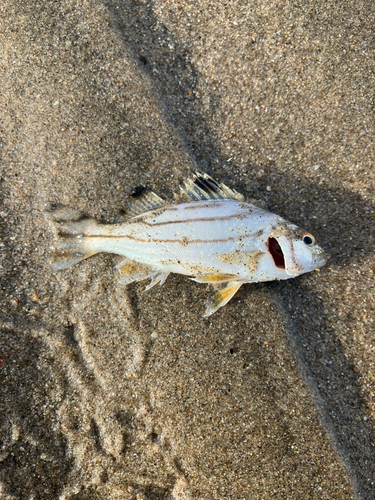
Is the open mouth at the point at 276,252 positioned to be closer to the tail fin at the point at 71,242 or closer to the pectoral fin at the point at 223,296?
the pectoral fin at the point at 223,296

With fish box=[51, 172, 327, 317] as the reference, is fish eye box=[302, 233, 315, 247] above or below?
below

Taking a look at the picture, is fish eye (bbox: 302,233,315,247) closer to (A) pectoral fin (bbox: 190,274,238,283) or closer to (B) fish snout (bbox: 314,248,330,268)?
(B) fish snout (bbox: 314,248,330,268)

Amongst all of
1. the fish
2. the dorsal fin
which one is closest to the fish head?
the fish

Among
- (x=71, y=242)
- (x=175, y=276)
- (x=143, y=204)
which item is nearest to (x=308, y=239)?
(x=175, y=276)

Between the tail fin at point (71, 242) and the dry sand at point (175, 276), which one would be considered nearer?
the dry sand at point (175, 276)

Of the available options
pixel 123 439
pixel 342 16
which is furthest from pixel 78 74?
pixel 123 439

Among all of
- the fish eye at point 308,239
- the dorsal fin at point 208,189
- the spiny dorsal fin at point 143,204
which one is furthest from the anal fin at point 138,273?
the fish eye at point 308,239

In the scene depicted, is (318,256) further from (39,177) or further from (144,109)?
(39,177)
